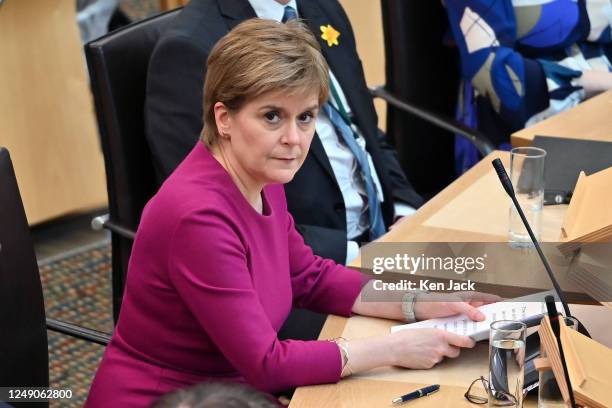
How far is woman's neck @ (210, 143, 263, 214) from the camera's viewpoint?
1.82 m

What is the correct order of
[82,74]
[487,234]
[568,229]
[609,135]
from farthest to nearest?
[82,74]
[609,135]
[487,234]
[568,229]

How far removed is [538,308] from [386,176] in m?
0.96

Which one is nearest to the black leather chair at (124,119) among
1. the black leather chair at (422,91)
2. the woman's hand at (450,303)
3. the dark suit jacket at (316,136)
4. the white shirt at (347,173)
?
the dark suit jacket at (316,136)

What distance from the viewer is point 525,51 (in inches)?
123

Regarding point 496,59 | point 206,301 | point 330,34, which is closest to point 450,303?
point 206,301

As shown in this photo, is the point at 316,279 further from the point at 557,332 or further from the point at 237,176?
the point at 557,332

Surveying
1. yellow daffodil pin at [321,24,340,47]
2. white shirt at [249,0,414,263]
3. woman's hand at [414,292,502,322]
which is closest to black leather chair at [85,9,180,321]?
white shirt at [249,0,414,263]

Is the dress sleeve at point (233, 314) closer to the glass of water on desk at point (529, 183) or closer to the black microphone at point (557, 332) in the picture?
the black microphone at point (557, 332)

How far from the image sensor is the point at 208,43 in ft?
A: 7.55

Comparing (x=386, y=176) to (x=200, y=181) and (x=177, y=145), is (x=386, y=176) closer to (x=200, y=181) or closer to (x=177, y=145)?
(x=177, y=145)

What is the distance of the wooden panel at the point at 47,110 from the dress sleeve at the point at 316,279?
6.30ft

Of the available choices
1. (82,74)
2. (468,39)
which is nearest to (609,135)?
(468,39)

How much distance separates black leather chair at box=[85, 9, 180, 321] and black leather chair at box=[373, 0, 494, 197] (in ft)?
2.75

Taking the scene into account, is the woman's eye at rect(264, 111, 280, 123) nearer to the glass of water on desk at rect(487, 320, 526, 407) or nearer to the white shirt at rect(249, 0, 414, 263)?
the glass of water on desk at rect(487, 320, 526, 407)
